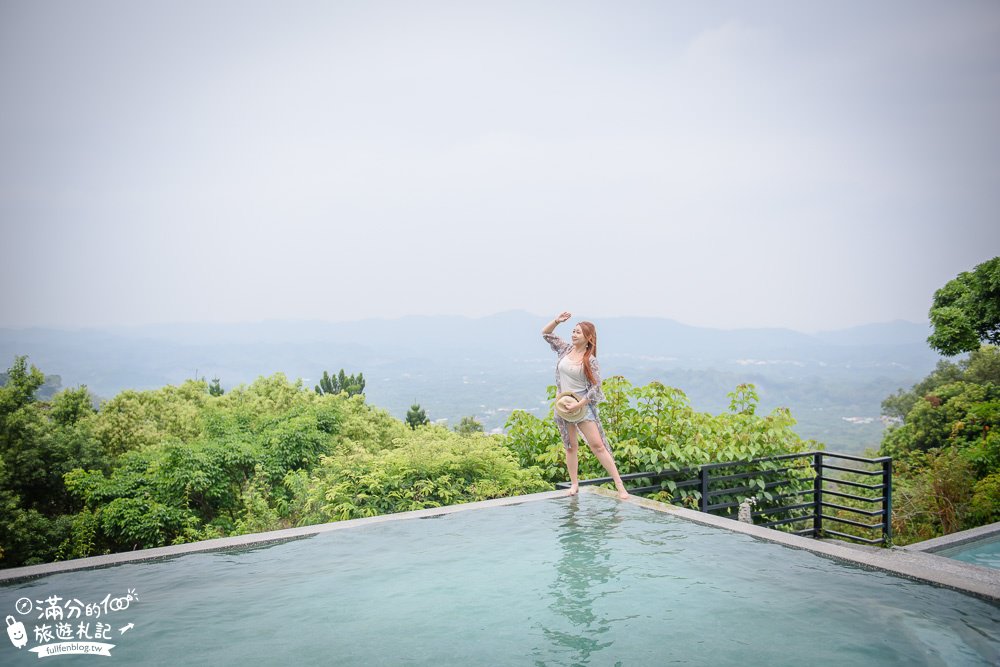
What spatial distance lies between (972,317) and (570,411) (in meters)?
19.3

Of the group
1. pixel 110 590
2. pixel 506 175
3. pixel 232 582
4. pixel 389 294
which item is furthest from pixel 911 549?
pixel 506 175

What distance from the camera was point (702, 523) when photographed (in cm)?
637

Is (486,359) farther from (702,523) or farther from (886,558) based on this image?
(886,558)

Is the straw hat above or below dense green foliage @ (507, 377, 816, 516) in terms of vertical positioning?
above

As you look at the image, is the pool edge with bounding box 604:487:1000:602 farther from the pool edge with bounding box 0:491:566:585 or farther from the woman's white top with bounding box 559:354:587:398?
the pool edge with bounding box 0:491:566:585

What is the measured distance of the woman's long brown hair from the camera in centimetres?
709

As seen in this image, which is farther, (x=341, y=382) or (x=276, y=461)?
(x=341, y=382)

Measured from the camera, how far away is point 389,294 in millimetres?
160375

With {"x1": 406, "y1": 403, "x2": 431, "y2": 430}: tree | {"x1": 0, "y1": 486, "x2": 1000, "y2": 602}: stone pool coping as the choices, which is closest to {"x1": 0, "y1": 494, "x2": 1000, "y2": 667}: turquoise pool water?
{"x1": 0, "y1": 486, "x2": 1000, "y2": 602}: stone pool coping

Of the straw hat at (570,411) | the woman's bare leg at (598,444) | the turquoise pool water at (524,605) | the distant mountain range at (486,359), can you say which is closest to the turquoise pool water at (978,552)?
the turquoise pool water at (524,605)

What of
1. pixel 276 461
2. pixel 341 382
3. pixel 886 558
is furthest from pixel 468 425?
pixel 886 558

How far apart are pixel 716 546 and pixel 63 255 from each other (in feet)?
363

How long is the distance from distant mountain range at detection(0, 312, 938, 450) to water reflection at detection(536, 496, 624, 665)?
67.5 meters

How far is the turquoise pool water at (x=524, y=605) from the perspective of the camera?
152 inches
